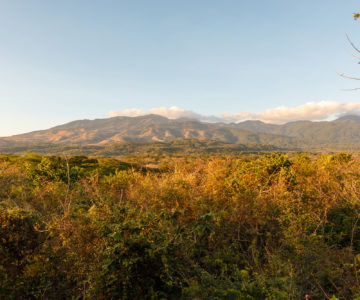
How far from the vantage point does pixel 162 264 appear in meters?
3.80

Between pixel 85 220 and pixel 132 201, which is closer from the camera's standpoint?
pixel 85 220

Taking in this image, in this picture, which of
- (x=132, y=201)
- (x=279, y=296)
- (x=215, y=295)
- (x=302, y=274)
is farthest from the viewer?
(x=132, y=201)

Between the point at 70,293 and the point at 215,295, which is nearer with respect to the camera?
the point at 215,295

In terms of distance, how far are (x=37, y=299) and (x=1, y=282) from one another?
679 millimetres

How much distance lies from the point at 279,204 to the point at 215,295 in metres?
4.03

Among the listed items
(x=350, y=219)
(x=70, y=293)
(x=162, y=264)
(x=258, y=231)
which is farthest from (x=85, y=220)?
(x=350, y=219)

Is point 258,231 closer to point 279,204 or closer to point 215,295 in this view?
point 279,204

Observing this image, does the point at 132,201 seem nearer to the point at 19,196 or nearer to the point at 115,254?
the point at 115,254

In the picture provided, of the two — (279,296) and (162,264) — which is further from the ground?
(162,264)

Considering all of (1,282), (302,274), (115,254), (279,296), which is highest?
(115,254)

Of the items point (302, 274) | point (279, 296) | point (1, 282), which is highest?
point (1, 282)

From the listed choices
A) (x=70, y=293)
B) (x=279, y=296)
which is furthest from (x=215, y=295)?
(x=70, y=293)

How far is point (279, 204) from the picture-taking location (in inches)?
257

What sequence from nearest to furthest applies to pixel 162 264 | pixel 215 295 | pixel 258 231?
pixel 215 295 < pixel 162 264 < pixel 258 231
